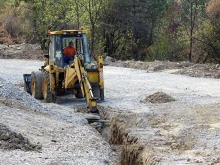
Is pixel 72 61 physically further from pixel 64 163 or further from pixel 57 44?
pixel 64 163

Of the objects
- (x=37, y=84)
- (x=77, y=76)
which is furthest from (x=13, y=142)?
(x=37, y=84)

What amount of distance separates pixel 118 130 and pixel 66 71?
4.58 metres

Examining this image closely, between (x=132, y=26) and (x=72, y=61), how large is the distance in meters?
20.4

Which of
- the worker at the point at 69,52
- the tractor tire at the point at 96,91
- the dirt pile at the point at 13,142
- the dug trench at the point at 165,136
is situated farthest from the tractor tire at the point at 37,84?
the dirt pile at the point at 13,142

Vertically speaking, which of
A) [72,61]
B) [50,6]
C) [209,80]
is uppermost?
[50,6]

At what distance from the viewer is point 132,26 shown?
35375 millimetres

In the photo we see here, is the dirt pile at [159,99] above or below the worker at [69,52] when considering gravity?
below

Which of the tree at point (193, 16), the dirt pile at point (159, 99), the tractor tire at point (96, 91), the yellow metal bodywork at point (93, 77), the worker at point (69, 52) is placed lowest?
the dirt pile at point (159, 99)

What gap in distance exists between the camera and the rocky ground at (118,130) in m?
7.81

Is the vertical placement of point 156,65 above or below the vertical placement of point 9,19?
below

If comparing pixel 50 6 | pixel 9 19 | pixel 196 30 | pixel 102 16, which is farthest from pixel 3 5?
pixel 196 30

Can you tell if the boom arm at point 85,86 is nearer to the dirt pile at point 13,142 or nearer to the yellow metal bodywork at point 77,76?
the yellow metal bodywork at point 77,76

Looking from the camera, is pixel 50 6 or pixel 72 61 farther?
pixel 50 6

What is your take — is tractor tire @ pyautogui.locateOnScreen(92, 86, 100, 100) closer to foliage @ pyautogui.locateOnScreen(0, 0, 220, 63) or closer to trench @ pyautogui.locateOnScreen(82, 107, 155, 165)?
trench @ pyautogui.locateOnScreen(82, 107, 155, 165)
